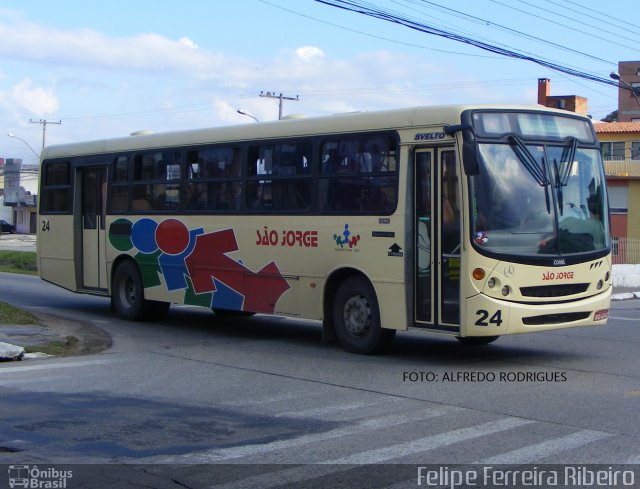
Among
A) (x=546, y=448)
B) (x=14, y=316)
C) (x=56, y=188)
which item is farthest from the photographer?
(x=56, y=188)

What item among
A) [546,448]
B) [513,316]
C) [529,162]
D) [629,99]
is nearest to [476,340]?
[513,316]

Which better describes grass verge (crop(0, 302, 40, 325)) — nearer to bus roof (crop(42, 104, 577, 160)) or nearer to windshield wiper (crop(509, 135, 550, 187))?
bus roof (crop(42, 104, 577, 160))

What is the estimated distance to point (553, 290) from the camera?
11273 millimetres

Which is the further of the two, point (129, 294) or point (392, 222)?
point (129, 294)

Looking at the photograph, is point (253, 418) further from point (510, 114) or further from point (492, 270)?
point (510, 114)

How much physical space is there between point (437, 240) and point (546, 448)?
4448 millimetres

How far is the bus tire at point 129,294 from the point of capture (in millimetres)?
16516

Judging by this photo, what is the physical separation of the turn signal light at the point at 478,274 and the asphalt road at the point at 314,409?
117 centimetres

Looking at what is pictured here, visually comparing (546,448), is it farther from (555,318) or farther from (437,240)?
(437,240)

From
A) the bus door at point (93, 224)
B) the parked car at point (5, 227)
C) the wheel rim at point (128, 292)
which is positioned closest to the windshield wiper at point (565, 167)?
the wheel rim at point (128, 292)

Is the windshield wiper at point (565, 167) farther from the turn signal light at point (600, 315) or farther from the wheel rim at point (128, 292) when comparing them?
the wheel rim at point (128, 292)

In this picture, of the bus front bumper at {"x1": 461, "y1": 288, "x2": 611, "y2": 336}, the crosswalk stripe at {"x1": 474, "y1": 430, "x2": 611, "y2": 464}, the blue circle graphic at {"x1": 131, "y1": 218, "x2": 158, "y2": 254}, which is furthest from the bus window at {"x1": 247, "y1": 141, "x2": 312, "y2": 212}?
the crosswalk stripe at {"x1": 474, "y1": 430, "x2": 611, "y2": 464}

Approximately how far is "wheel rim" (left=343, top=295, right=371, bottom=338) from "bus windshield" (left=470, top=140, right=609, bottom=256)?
2080 millimetres

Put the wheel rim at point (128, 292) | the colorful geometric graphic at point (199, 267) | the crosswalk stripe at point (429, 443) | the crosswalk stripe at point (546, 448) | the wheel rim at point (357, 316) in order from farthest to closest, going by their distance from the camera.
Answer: the wheel rim at point (128, 292)
the colorful geometric graphic at point (199, 267)
the wheel rim at point (357, 316)
the crosswalk stripe at point (429, 443)
the crosswalk stripe at point (546, 448)
